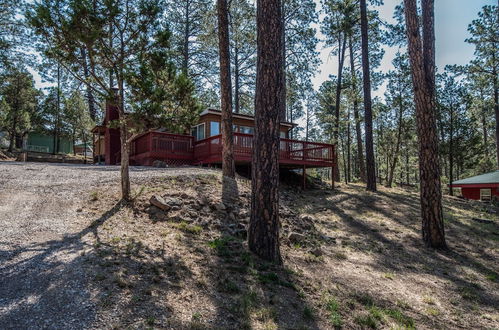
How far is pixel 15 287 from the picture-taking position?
3.15 meters

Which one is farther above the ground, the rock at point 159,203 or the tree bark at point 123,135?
the tree bark at point 123,135

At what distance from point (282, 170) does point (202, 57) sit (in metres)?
12.6

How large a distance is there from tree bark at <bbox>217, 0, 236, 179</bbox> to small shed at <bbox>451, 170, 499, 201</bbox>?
18.7 metres

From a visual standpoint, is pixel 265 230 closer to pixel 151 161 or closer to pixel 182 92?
pixel 182 92

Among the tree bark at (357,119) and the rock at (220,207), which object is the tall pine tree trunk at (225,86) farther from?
the tree bark at (357,119)

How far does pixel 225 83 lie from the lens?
956 centimetres

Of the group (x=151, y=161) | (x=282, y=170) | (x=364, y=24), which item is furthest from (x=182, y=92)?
(x=364, y=24)

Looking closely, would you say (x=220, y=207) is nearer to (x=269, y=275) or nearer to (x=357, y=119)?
(x=269, y=275)

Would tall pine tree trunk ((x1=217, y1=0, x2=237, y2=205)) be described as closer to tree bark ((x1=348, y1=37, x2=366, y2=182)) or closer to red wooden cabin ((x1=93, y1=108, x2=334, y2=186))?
red wooden cabin ((x1=93, y1=108, x2=334, y2=186))

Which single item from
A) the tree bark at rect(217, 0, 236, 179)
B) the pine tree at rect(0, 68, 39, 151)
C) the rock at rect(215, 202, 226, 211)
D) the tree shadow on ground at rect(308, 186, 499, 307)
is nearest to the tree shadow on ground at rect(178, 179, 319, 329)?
the rock at rect(215, 202, 226, 211)

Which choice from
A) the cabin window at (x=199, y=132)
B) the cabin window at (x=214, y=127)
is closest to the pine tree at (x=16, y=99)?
the cabin window at (x=199, y=132)

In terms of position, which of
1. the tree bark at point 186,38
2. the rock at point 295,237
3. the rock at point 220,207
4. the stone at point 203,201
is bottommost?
the rock at point 295,237

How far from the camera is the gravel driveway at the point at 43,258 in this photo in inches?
108

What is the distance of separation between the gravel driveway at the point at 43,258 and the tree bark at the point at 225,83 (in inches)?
159
